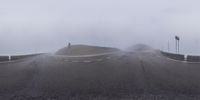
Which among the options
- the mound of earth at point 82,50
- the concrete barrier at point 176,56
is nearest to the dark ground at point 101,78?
the mound of earth at point 82,50

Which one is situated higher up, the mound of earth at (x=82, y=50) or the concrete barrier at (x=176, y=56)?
the mound of earth at (x=82, y=50)

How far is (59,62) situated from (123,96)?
7.61m

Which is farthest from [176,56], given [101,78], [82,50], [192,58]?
[101,78]

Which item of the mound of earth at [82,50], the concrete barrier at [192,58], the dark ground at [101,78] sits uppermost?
the mound of earth at [82,50]

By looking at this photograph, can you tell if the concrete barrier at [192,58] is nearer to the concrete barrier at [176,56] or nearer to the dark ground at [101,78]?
the concrete barrier at [176,56]

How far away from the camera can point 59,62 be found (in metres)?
29.3

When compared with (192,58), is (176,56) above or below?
above

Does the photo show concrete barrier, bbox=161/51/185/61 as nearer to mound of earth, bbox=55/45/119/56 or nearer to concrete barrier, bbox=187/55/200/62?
concrete barrier, bbox=187/55/200/62

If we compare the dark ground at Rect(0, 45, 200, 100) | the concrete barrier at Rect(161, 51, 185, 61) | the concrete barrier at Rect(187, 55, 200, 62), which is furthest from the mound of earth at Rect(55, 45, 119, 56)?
the concrete barrier at Rect(187, 55, 200, 62)

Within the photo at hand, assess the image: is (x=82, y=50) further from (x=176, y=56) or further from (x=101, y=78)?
(x=176, y=56)

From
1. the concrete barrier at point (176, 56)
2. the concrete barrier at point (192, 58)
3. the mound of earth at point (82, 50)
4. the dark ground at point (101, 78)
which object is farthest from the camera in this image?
the concrete barrier at point (176, 56)

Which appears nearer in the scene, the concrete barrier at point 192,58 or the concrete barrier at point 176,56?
the concrete barrier at point 192,58

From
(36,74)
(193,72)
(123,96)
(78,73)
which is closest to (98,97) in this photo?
(123,96)

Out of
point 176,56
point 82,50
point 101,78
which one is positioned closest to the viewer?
point 101,78
